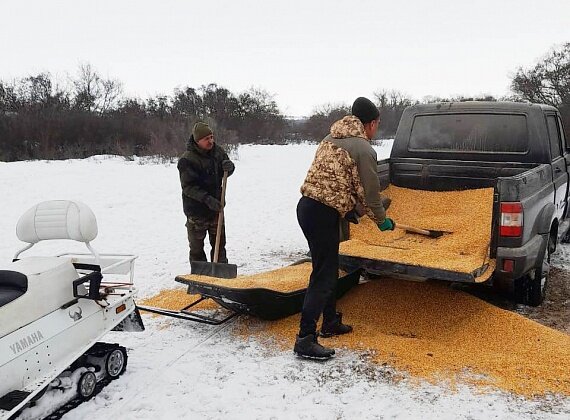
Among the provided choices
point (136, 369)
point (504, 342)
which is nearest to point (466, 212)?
point (504, 342)

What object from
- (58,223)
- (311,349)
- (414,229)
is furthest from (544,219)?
(58,223)

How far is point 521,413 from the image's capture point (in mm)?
3406

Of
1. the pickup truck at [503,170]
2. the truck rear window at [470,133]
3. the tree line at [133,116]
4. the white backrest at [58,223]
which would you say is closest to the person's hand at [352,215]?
the pickup truck at [503,170]

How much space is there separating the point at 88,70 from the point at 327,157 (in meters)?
45.8

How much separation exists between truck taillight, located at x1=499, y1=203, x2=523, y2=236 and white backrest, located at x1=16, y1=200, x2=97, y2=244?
3.41 m

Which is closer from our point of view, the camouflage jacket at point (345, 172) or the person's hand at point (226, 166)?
the camouflage jacket at point (345, 172)

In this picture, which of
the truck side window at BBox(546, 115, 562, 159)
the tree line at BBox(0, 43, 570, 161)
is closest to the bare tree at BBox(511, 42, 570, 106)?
the tree line at BBox(0, 43, 570, 161)

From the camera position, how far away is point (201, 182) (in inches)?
241

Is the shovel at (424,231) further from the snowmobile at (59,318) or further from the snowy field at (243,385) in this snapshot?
the snowmobile at (59,318)

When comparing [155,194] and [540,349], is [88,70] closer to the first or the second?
[155,194]

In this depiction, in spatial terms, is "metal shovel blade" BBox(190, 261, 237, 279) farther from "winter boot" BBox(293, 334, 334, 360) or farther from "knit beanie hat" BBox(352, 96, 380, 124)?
"knit beanie hat" BBox(352, 96, 380, 124)

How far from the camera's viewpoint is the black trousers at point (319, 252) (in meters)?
4.21

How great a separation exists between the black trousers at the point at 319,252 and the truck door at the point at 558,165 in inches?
121

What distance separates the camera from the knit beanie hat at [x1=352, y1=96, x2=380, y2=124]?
4320 mm
